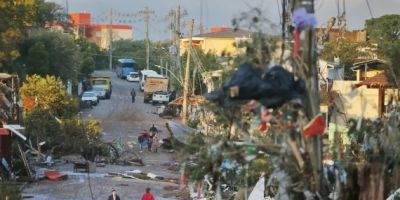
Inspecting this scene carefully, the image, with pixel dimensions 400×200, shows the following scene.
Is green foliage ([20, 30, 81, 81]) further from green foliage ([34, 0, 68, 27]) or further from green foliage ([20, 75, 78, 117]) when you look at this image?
green foliage ([20, 75, 78, 117])

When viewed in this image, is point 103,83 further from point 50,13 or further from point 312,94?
point 312,94

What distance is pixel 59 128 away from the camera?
39.7 m

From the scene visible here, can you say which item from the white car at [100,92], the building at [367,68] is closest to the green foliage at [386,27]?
the building at [367,68]

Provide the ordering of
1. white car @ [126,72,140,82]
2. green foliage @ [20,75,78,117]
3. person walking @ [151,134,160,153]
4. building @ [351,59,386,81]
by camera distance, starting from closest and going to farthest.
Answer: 1. building @ [351,59,386,81]
2. green foliage @ [20,75,78,117]
3. person walking @ [151,134,160,153]
4. white car @ [126,72,140,82]

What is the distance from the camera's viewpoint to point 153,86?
77.6 m

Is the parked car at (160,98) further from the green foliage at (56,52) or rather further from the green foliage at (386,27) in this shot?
the green foliage at (386,27)

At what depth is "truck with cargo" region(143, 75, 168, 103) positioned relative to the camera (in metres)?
76.4

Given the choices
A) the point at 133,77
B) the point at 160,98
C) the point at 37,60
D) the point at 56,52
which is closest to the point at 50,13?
the point at 133,77

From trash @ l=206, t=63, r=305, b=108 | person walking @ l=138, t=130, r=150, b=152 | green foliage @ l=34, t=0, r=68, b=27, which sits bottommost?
person walking @ l=138, t=130, r=150, b=152

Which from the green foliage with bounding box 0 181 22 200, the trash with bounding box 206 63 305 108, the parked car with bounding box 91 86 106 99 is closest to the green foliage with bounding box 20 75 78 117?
the green foliage with bounding box 0 181 22 200

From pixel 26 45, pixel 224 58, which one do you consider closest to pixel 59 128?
pixel 26 45

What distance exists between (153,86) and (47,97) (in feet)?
110

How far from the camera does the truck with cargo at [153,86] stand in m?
76.4

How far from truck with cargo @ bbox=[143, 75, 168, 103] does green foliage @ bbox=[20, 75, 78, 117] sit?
101 ft
